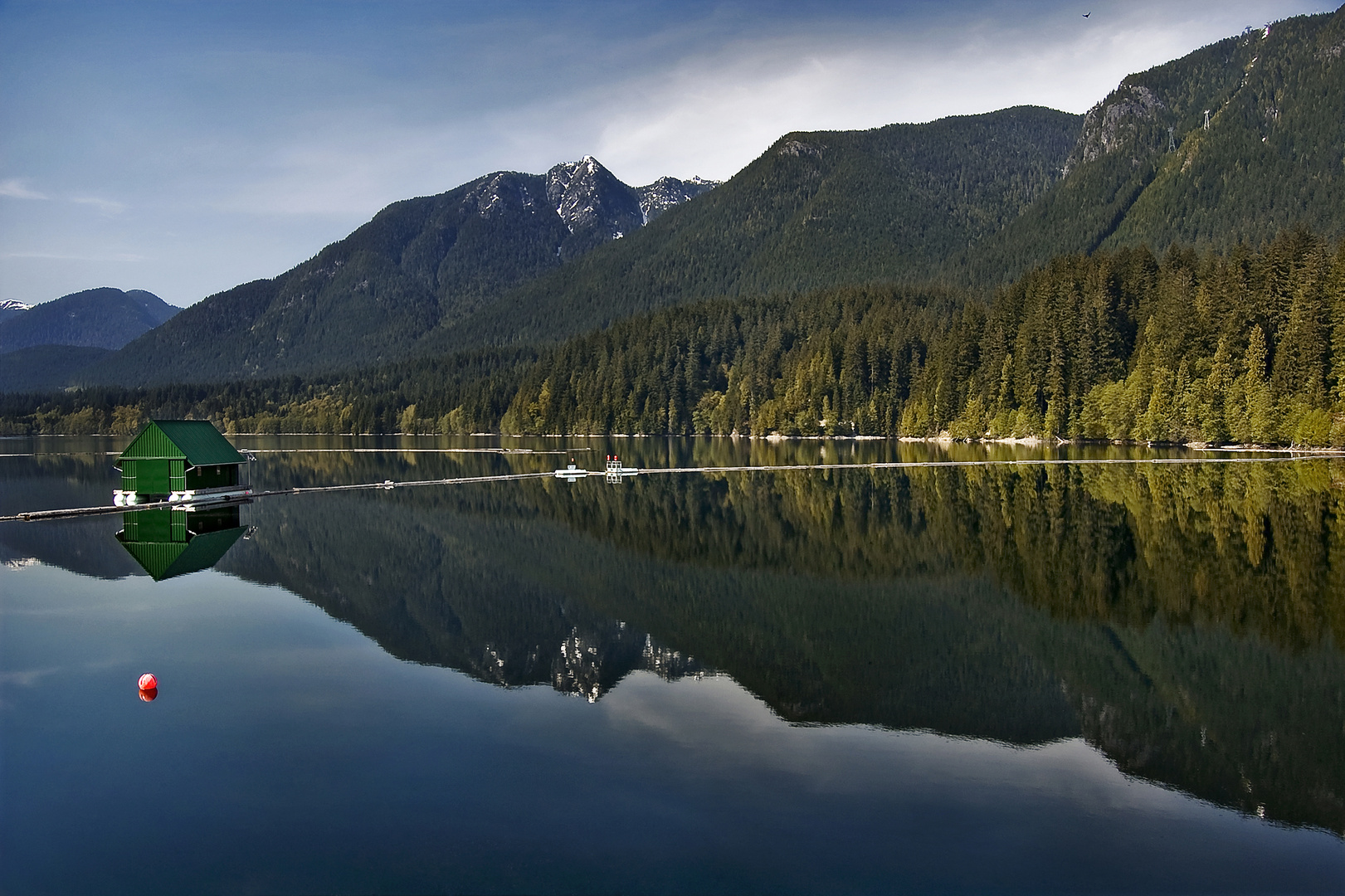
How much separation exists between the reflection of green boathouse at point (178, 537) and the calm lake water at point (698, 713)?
49cm

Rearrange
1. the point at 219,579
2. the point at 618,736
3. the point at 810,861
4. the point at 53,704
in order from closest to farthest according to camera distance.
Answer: the point at 810,861 → the point at 618,736 → the point at 53,704 → the point at 219,579

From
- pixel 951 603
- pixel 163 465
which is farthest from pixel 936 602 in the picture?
pixel 163 465

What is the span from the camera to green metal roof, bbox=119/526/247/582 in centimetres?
3991

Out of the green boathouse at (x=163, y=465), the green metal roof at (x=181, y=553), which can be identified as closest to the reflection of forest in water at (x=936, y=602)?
the green metal roof at (x=181, y=553)

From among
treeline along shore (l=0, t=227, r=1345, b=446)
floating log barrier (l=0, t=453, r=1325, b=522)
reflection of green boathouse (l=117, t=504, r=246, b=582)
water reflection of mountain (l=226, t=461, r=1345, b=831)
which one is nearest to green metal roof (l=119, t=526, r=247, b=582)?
reflection of green boathouse (l=117, t=504, r=246, b=582)

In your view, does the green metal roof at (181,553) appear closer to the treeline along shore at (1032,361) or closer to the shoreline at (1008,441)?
the treeline along shore at (1032,361)

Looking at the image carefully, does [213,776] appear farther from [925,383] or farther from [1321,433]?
[925,383]

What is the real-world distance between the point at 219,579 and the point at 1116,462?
67.0 m

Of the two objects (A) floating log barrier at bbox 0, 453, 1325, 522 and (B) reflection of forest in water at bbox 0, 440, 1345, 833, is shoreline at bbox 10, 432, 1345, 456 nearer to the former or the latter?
(A) floating log barrier at bbox 0, 453, 1325, 522

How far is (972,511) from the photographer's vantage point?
1875 inches

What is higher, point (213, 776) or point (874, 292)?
point (874, 292)

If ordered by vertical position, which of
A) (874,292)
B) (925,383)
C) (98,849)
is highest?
(874,292)

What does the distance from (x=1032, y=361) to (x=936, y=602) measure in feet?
322

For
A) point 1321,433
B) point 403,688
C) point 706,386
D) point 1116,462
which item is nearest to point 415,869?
point 403,688
